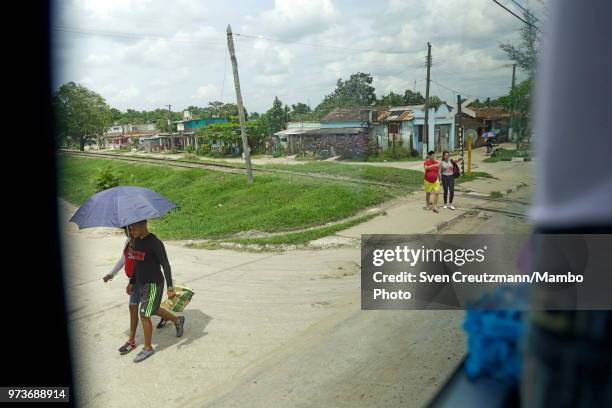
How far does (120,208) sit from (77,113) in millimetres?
9790

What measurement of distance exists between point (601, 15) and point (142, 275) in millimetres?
3842

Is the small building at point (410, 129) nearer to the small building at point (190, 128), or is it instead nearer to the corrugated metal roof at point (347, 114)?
the corrugated metal roof at point (347, 114)

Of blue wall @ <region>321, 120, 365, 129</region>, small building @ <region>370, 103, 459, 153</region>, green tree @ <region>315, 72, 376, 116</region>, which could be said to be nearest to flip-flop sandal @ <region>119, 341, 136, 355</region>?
small building @ <region>370, 103, 459, 153</region>

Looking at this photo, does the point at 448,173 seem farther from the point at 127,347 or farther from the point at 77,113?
the point at 77,113

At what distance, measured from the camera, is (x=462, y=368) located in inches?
41.2

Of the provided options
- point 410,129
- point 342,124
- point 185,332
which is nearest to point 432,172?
point 410,129

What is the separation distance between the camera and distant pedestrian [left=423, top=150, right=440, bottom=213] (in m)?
8.60

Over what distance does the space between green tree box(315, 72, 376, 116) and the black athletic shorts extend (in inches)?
344

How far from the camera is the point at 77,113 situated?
12.2 metres

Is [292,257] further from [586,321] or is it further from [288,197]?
[586,321]

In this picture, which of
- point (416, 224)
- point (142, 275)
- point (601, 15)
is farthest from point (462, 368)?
point (416, 224)

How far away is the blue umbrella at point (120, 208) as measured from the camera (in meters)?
3.82

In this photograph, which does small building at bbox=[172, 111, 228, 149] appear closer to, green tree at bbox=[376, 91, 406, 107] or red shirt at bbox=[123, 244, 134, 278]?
green tree at bbox=[376, 91, 406, 107]

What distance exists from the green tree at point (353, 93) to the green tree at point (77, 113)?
6649 mm
